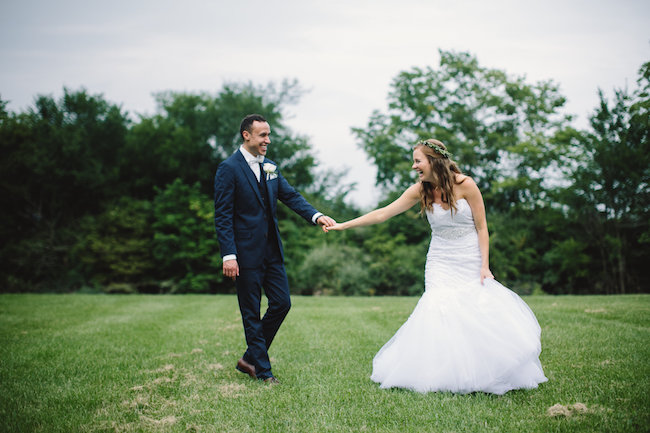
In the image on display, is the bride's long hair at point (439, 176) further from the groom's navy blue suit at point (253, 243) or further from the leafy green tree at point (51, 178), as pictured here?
the leafy green tree at point (51, 178)

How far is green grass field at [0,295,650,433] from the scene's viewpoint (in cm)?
312

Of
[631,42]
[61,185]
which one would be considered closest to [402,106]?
[631,42]

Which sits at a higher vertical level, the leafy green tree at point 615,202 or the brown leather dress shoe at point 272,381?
the leafy green tree at point 615,202

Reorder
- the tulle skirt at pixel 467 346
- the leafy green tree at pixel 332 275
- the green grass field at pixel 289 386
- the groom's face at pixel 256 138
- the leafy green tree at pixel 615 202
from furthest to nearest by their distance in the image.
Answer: the leafy green tree at pixel 615 202
the leafy green tree at pixel 332 275
the groom's face at pixel 256 138
the tulle skirt at pixel 467 346
the green grass field at pixel 289 386

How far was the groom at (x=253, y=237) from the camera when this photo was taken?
14.2ft

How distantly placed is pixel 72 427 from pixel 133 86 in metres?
30.5

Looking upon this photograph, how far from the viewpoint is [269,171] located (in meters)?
4.59

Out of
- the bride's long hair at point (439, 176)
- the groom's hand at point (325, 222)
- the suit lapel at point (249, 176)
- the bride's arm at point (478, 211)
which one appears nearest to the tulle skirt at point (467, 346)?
the bride's arm at point (478, 211)

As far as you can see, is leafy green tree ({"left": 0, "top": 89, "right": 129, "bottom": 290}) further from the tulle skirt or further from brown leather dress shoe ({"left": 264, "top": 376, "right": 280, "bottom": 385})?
the tulle skirt

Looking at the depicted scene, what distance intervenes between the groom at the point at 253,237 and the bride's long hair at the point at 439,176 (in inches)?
59.6

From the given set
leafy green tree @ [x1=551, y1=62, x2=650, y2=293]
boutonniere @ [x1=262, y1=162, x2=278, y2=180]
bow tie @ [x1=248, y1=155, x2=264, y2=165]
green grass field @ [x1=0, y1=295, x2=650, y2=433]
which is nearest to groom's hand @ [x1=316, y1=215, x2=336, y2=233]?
boutonniere @ [x1=262, y1=162, x2=278, y2=180]

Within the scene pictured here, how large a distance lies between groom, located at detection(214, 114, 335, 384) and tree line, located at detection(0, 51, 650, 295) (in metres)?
15.5

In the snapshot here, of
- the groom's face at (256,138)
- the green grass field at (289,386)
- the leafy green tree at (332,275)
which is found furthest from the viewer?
the leafy green tree at (332,275)

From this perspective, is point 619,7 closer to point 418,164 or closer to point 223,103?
point 418,164
